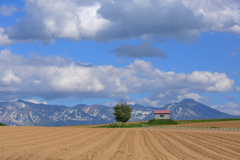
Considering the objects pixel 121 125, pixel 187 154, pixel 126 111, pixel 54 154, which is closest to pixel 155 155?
pixel 187 154

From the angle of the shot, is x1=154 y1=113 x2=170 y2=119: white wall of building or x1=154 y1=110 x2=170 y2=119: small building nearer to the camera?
x1=154 y1=113 x2=170 y2=119: white wall of building

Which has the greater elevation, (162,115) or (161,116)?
(162,115)

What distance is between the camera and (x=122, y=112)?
110 metres

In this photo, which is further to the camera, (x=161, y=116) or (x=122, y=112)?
(x=161, y=116)

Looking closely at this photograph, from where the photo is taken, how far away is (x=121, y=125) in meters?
83.2

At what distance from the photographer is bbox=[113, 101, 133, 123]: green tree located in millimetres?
109219

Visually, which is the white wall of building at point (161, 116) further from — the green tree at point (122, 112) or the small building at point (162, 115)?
the green tree at point (122, 112)

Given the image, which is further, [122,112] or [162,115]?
[162,115]

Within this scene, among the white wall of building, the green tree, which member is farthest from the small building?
the green tree

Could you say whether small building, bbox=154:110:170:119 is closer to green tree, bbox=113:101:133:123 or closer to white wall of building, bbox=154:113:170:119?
white wall of building, bbox=154:113:170:119

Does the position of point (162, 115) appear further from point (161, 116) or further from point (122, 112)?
point (122, 112)

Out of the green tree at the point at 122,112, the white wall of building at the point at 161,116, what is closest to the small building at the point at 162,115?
the white wall of building at the point at 161,116

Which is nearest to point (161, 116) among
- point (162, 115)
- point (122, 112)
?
point (162, 115)

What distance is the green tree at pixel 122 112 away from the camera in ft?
358
